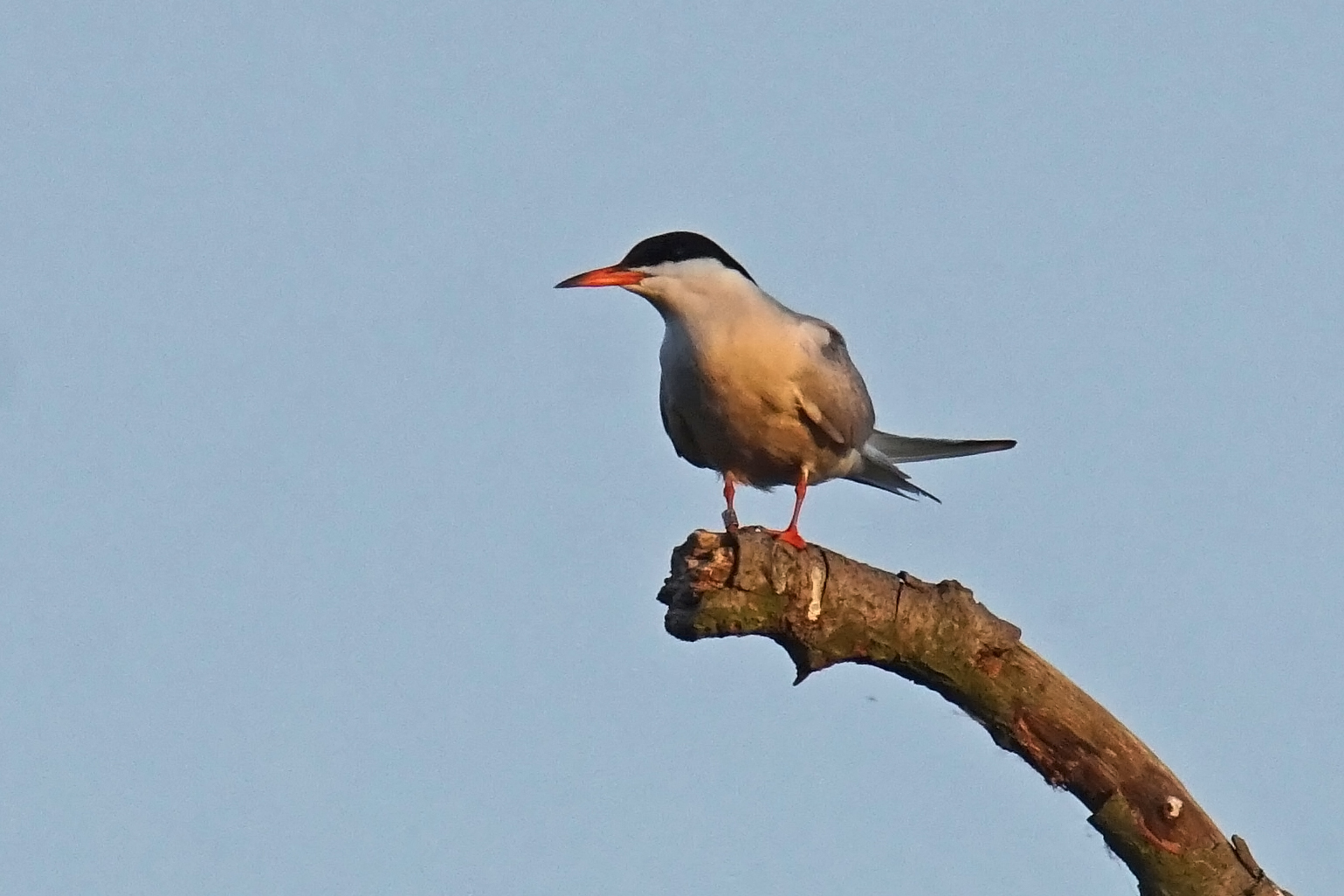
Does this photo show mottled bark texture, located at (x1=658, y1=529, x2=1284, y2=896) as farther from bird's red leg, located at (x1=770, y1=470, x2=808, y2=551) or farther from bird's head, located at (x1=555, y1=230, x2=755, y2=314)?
bird's head, located at (x1=555, y1=230, x2=755, y2=314)

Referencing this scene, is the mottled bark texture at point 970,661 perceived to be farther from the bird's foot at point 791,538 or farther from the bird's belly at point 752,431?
the bird's belly at point 752,431

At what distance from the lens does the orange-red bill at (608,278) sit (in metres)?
6.76

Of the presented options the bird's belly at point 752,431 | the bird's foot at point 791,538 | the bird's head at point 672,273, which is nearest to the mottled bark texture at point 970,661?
the bird's foot at point 791,538

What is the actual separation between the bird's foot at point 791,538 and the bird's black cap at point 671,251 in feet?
4.24

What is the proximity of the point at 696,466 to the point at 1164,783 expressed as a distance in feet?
8.60

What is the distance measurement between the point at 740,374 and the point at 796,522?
0.61m

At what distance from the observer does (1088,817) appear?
533 cm

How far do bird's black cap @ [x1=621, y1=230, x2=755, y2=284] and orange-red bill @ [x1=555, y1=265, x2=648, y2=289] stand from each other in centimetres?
5

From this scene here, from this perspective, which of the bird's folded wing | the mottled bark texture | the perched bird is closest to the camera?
the mottled bark texture

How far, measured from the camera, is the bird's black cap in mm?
6910

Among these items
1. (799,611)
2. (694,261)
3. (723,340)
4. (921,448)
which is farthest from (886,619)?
(921,448)

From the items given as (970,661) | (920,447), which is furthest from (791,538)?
(920,447)

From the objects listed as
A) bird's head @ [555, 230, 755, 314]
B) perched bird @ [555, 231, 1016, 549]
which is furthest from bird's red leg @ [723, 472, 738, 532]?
bird's head @ [555, 230, 755, 314]

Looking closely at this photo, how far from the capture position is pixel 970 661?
536 centimetres
